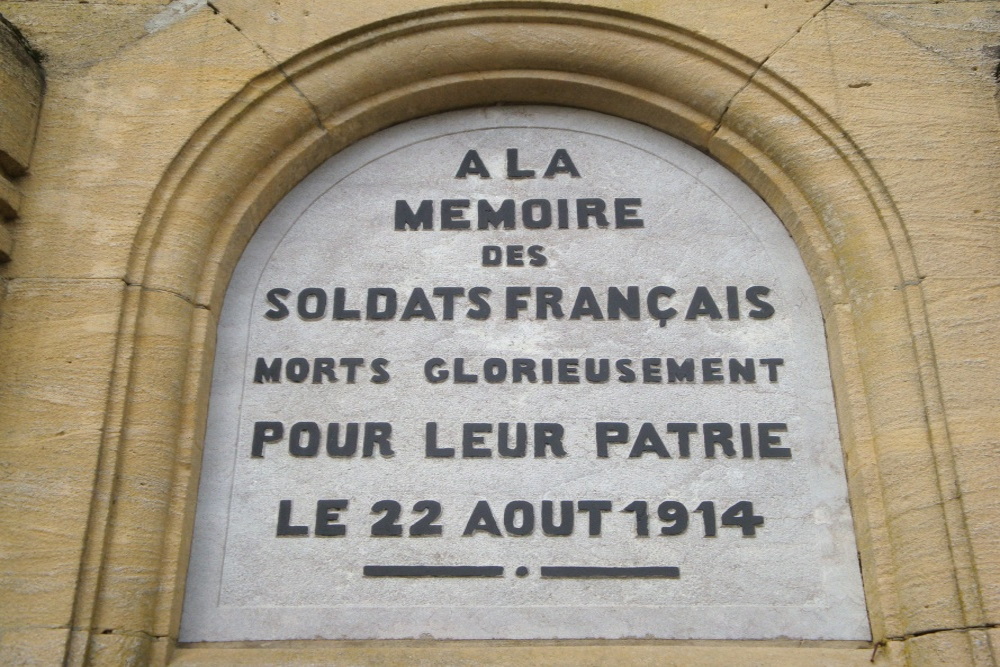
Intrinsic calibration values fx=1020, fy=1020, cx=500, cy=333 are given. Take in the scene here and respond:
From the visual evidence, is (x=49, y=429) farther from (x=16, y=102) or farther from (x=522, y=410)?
(x=522, y=410)

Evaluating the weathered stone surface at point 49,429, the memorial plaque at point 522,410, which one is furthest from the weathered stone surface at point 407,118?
the memorial plaque at point 522,410

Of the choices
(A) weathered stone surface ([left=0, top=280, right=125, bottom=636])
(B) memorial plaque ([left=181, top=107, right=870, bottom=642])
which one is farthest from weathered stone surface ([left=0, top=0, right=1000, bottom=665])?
(B) memorial plaque ([left=181, top=107, right=870, bottom=642])

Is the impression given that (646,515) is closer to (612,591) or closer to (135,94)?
(612,591)

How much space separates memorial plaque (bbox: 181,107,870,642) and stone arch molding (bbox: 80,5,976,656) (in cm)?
13

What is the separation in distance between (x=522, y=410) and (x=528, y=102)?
1.50 meters

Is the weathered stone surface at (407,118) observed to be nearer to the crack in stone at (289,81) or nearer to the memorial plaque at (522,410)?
the crack in stone at (289,81)

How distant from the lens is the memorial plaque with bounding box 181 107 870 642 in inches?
140

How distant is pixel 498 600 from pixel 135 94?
2501mm

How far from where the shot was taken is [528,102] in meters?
4.57

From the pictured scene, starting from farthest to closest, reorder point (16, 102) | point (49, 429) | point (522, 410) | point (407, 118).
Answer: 1. point (407, 118)
2. point (16, 102)
3. point (522, 410)
4. point (49, 429)

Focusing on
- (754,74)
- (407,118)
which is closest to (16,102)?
(407,118)

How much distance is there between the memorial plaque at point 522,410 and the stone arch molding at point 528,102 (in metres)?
0.13

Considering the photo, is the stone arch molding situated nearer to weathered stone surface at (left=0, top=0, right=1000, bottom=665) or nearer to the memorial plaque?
weathered stone surface at (left=0, top=0, right=1000, bottom=665)

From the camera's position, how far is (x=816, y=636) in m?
3.47
